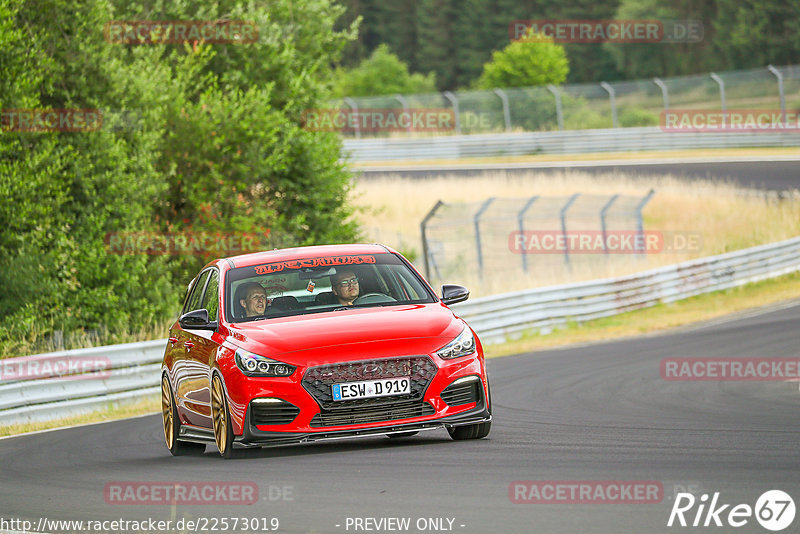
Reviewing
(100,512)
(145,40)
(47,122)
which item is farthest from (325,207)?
(100,512)

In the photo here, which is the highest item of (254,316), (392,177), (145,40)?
(145,40)

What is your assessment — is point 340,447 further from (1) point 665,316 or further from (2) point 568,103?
(2) point 568,103

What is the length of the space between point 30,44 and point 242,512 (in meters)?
15.5

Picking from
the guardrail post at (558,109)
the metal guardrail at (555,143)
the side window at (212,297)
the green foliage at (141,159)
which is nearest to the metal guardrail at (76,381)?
the green foliage at (141,159)

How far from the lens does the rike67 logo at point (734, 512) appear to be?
19.4ft

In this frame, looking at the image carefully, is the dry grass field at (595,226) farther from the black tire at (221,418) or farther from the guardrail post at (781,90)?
the black tire at (221,418)

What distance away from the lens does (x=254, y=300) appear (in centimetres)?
957

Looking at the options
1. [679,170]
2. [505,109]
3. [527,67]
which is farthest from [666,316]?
[527,67]

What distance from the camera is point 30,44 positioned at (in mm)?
20812

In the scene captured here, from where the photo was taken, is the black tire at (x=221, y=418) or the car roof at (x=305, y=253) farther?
the car roof at (x=305, y=253)

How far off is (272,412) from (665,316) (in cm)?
1747

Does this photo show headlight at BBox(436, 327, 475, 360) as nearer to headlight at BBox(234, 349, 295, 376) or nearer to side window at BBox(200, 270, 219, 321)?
headlight at BBox(234, 349, 295, 376)

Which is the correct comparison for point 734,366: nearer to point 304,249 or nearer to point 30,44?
point 304,249

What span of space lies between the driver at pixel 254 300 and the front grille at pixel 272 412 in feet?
3.61
